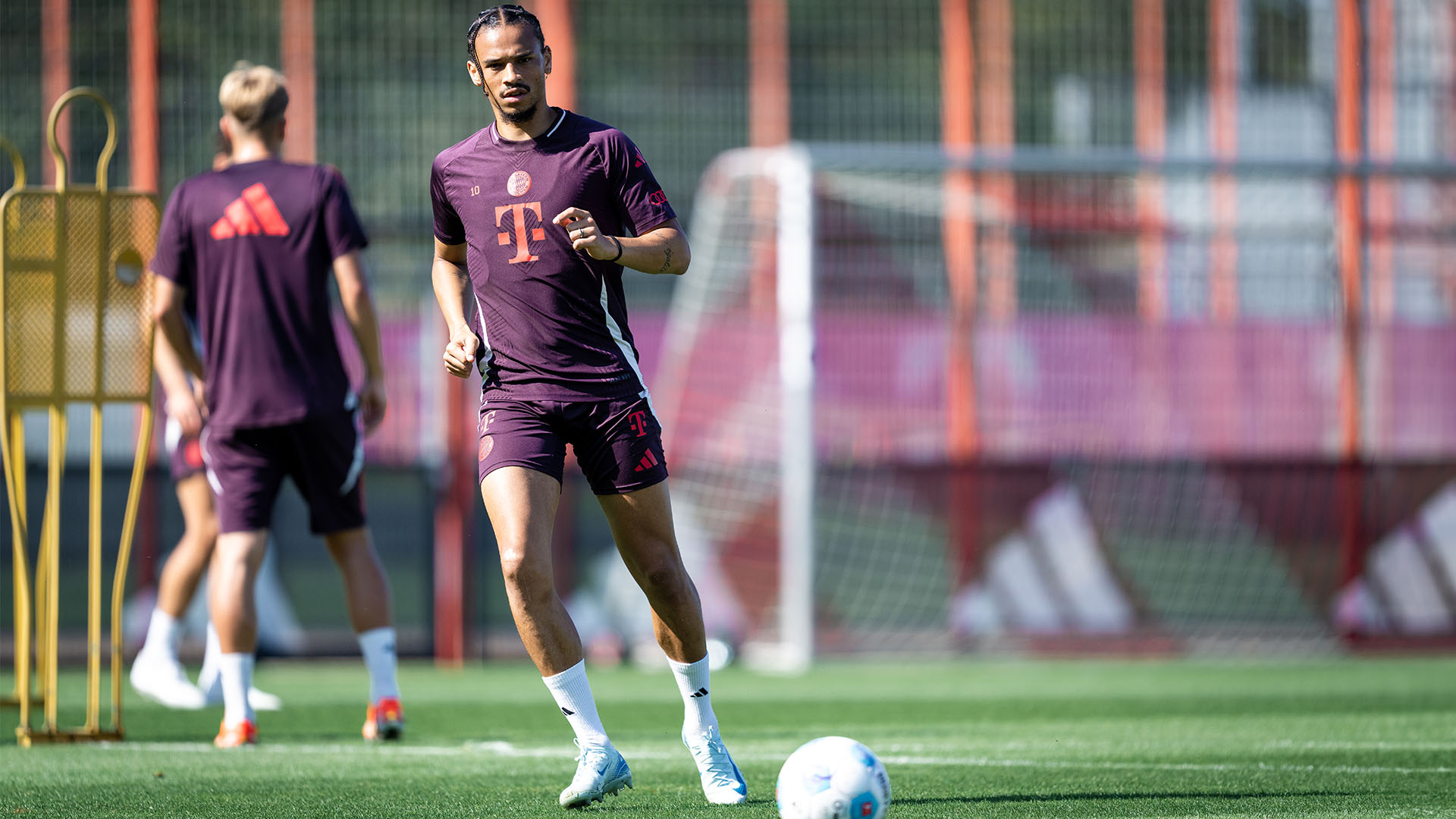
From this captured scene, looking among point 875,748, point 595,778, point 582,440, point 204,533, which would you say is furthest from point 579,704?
point 204,533

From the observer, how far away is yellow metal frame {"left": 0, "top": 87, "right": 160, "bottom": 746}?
5.59m

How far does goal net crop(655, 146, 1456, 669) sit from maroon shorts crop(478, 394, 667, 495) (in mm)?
5373

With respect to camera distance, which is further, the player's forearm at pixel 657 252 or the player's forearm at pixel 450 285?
the player's forearm at pixel 450 285

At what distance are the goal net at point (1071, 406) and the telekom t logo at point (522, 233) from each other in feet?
17.8

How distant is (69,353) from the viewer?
18.7 ft

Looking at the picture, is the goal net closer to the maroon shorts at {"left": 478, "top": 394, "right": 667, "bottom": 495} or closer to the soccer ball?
the maroon shorts at {"left": 478, "top": 394, "right": 667, "bottom": 495}

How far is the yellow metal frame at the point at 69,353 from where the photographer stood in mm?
5586

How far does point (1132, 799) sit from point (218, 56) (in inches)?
400

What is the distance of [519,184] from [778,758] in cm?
199

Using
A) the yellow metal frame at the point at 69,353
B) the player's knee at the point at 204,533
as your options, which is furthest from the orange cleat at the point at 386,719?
the player's knee at the point at 204,533

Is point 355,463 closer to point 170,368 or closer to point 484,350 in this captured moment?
point 170,368

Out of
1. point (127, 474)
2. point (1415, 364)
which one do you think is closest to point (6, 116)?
point (127, 474)

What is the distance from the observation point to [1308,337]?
10.8m

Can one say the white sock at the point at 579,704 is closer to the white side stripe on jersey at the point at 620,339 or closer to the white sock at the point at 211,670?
the white side stripe on jersey at the point at 620,339
